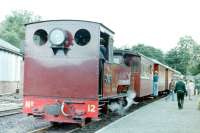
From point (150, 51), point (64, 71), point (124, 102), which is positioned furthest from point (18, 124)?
point (150, 51)

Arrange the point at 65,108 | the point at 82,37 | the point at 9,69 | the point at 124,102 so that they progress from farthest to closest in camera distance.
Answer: the point at 9,69 < the point at 124,102 < the point at 82,37 < the point at 65,108

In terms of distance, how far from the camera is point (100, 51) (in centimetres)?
1301

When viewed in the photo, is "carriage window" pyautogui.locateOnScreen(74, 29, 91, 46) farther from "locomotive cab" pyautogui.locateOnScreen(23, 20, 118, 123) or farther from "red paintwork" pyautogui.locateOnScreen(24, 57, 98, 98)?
"red paintwork" pyautogui.locateOnScreen(24, 57, 98, 98)

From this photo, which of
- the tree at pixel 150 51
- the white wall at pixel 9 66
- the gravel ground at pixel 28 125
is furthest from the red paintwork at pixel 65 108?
the tree at pixel 150 51

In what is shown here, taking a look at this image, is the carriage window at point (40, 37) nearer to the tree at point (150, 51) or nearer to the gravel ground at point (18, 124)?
the gravel ground at point (18, 124)

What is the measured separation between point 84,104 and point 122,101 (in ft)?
17.3

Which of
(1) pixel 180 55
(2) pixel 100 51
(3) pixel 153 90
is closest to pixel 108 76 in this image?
(2) pixel 100 51

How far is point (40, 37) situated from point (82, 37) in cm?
129

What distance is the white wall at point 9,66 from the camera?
3481 centimetres

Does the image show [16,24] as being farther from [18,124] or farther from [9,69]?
[18,124]

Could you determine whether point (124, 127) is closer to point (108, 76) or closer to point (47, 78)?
point (108, 76)

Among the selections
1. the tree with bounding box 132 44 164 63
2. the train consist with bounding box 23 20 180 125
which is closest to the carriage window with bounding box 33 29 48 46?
the train consist with bounding box 23 20 180 125

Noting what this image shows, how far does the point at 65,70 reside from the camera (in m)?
12.7

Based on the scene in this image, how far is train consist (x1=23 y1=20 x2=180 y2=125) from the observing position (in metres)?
12.4
